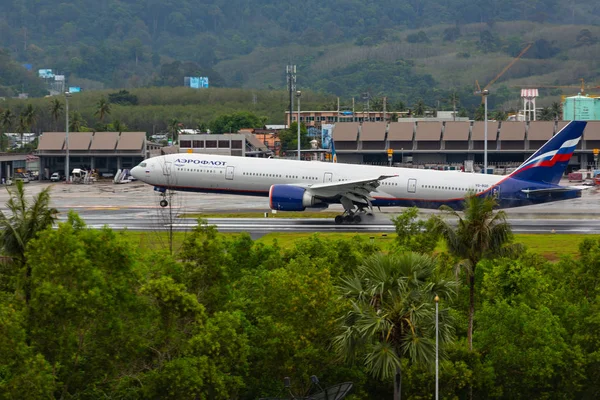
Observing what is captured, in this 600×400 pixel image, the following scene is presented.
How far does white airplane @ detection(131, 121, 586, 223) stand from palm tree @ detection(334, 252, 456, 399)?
34322 millimetres

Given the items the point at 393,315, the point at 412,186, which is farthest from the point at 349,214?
the point at 393,315

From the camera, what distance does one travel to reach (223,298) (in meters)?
33.8

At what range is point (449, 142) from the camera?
130 m

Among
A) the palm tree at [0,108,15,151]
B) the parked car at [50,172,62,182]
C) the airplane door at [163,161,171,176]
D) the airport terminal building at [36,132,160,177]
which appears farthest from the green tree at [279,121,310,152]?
the airplane door at [163,161,171,176]

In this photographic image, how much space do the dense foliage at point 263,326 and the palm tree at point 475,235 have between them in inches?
22.5

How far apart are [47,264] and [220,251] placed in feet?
25.4

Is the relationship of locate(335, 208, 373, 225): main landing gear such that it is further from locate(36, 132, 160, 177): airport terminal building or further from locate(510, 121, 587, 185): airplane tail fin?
locate(36, 132, 160, 177): airport terminal building

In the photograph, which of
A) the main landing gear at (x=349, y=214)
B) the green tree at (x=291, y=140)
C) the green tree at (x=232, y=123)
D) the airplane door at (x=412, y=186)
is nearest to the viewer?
the main landing gear at (x=349, y=214)

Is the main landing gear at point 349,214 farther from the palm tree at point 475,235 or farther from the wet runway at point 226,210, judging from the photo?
the palm tree at point 475,235

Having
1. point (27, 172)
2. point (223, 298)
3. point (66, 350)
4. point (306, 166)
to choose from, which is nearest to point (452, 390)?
point (223, 298)

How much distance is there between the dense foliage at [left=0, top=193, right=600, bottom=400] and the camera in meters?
28.0

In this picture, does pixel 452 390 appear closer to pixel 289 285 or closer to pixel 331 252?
pixel 289 285

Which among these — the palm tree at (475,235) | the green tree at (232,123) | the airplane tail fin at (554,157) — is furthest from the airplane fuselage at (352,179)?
the green tree at (232,123)

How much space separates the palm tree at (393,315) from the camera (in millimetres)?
27516
